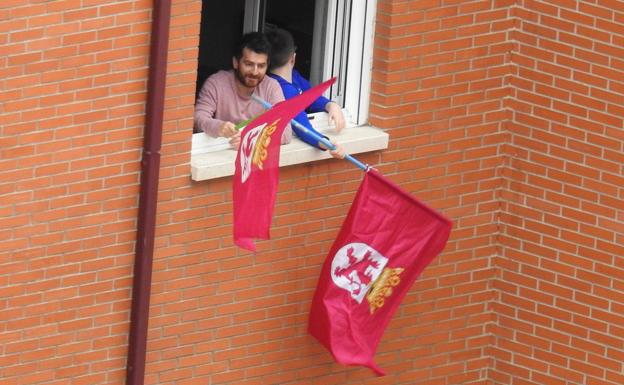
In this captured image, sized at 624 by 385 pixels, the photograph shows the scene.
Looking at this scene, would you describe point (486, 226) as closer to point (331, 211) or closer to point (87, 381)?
point (331, 211)

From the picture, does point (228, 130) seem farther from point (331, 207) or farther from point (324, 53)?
point (324, 53)

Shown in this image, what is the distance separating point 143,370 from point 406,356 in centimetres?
209

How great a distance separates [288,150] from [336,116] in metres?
0.45

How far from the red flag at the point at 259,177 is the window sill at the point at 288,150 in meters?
0.52

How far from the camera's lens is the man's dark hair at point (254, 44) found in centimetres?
1374

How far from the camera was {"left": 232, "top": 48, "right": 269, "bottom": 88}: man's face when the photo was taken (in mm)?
13742

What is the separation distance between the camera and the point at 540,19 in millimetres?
14562

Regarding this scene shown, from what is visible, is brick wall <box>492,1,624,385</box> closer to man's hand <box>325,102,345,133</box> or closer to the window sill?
the window sill

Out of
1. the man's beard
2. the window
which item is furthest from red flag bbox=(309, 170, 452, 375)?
the man's beard

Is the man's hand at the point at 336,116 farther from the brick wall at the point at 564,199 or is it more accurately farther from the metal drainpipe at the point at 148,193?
the metal drainpipe at the point at 148,193

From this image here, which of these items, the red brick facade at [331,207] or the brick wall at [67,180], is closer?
the brick wall at [67,180]

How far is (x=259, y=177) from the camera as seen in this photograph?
13.0 m

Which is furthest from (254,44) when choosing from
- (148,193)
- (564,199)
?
(564,199)

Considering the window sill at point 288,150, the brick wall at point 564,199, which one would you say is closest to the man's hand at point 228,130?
the window sill at point 288,150
